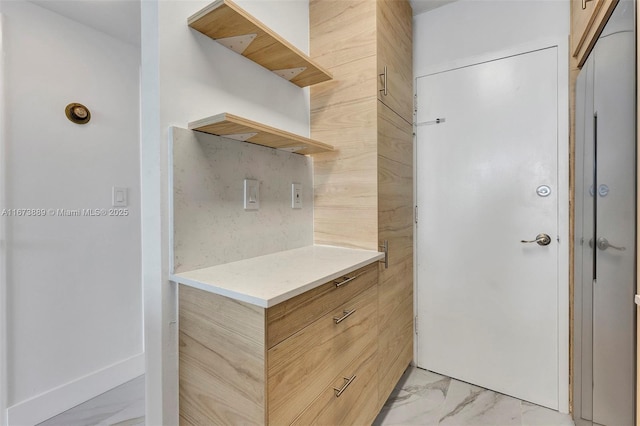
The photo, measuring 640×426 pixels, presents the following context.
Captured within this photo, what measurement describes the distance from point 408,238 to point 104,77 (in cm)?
220

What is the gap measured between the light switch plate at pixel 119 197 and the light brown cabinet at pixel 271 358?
131 centimetres

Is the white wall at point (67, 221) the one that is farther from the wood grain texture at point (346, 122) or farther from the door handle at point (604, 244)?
the door handle at point (604, 244)

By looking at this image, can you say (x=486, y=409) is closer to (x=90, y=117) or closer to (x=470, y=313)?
(x=470, y=313)

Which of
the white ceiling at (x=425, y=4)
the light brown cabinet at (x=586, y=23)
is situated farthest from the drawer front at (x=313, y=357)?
the white ceiling at (x=425, y=4)

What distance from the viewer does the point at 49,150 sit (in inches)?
65.9

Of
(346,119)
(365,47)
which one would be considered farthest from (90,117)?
(365,47)

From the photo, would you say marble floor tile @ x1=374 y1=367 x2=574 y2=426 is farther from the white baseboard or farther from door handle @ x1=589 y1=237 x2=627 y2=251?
the white baseboard

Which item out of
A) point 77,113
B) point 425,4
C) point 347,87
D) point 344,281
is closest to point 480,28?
point 425,4

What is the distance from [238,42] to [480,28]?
1514mm

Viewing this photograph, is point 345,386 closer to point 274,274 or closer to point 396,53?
point 274,274

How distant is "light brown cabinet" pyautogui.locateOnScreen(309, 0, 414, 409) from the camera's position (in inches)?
58.7

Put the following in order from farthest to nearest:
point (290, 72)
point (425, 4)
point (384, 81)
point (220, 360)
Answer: point (425, 4), point (384, 81), point (290, 72), point (220, 360)

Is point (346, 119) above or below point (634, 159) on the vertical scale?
above

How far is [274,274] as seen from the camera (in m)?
1.02
